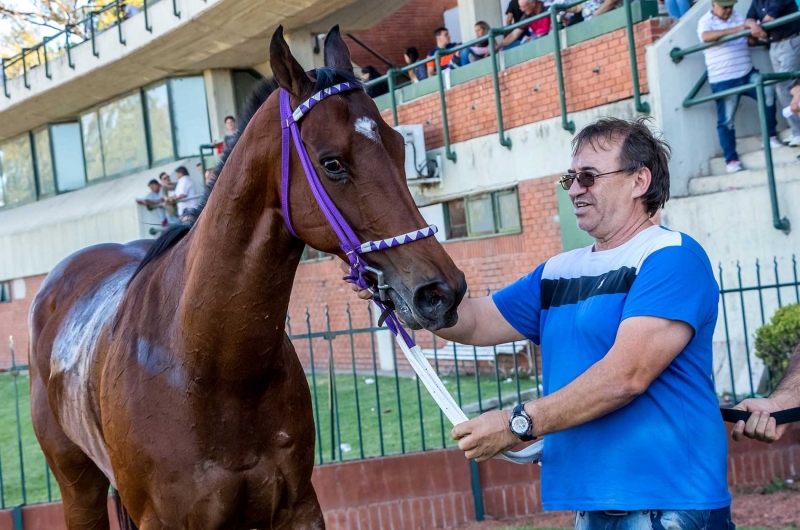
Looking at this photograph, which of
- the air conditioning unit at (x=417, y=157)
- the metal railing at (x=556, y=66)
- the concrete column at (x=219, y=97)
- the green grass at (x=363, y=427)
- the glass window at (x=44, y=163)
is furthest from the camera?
the glass window at (x=44, y=163)

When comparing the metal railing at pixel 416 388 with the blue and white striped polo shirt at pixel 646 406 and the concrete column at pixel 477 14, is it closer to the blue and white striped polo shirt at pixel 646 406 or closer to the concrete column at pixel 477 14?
the blue and white striped polo shirt at pixel 646 406

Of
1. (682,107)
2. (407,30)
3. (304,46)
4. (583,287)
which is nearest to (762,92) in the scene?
(682,107)

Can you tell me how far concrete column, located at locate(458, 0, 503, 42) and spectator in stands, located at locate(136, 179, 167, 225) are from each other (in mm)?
8084

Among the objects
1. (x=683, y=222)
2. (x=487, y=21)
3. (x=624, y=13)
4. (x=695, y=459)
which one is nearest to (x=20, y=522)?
(x=695, y=459)

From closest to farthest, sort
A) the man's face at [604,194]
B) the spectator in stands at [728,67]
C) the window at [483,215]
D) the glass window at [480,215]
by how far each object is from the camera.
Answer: the man's face at [604,194] < the spectator in stands at [728,67] < the window at [483,215] < the glass window at [480,215]

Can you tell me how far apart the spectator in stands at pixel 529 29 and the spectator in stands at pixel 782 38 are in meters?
3.15

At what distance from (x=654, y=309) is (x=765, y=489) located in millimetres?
4798

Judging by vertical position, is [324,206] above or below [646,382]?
above

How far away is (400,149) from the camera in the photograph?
9.68 feet

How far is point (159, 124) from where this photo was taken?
72.3ft

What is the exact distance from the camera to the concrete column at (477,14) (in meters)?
14.6

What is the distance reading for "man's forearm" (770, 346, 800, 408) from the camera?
2.92m

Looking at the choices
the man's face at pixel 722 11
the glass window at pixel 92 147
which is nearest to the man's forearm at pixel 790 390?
the man's face at pixel 722 11

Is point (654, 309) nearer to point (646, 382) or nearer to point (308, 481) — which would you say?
point (646, 382)
